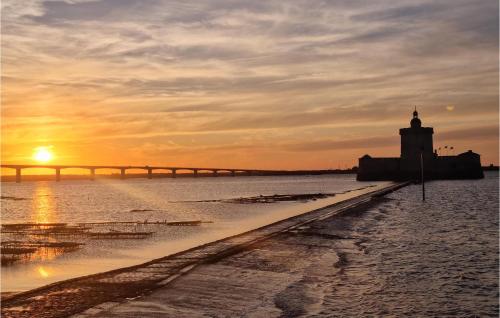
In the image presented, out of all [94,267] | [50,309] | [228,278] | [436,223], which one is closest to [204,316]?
[50,309]

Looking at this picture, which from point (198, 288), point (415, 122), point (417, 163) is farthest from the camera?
point (417, 163)

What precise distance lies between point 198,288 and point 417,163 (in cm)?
14259

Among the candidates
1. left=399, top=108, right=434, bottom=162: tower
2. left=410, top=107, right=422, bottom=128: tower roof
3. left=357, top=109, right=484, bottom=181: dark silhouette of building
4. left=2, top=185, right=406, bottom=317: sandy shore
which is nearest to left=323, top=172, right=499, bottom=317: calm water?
left=2, top=185, right=406, bottom=317: sandy shore

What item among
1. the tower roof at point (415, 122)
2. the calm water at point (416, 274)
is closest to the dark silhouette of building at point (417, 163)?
the tower roof at point (415, 122)

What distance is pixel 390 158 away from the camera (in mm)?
161750

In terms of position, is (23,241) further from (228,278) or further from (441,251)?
(441,251)

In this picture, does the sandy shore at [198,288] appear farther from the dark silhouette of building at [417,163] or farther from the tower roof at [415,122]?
the dark silhouette of building at [417,163]

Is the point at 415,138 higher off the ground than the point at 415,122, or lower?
lower

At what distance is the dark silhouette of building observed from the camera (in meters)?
145

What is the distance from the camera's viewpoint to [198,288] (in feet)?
48.4

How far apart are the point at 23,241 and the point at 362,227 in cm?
1759

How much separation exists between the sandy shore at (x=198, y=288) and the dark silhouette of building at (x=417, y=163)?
421 ft

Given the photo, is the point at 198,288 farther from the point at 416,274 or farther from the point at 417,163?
the point at 417,163

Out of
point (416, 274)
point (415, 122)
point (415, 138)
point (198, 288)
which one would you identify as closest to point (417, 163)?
point (415, 138)
